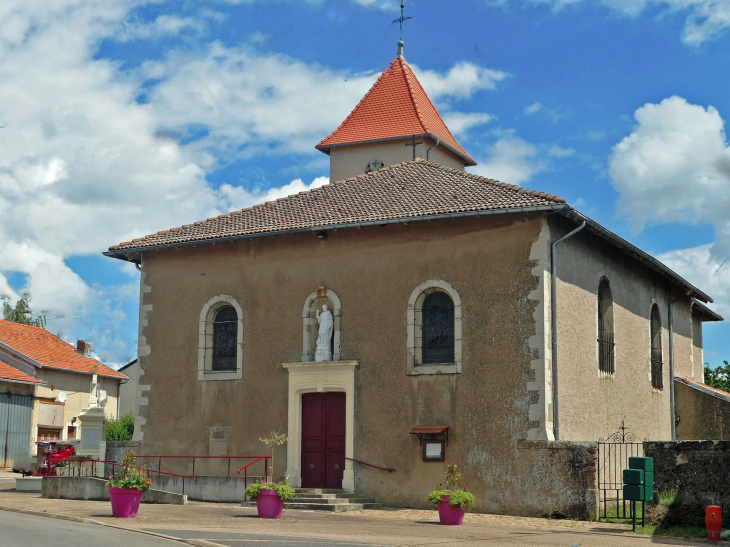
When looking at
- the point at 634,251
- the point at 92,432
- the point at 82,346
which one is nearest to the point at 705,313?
the point at 634,251

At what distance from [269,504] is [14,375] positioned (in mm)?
20534

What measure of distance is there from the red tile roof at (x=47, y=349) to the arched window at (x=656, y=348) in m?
22.5

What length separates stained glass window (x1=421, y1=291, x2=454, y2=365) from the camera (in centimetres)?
1847

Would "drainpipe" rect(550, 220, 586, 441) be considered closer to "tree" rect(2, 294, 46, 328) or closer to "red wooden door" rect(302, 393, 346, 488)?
"red wooden door" rect(302, 393, 346, 488)

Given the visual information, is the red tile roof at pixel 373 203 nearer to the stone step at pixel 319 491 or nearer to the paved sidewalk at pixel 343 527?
the stone step at pixel 319 491

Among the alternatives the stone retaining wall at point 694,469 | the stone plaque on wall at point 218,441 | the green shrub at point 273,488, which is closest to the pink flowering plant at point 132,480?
the green shrub at point 273,488

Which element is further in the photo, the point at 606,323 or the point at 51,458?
the point at 51,458

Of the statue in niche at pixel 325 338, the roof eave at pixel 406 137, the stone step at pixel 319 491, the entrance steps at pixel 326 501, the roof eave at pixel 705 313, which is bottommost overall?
the entrance steps at pixel 326 501

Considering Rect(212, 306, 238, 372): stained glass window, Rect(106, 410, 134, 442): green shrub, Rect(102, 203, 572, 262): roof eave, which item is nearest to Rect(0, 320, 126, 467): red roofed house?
Rect(106, 410, 134, 442): green shrub

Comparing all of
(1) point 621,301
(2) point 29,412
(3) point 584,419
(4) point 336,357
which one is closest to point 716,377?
(1) point 621,301

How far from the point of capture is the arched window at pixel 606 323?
66.4 feet

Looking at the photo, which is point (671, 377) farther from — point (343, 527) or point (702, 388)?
point (343, 527)

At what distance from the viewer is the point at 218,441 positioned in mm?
20125

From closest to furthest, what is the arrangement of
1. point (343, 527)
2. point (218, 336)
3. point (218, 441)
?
point (343, 527) < point (218, 441) < point (218, 336)
